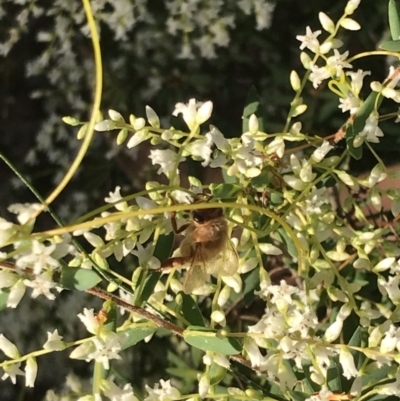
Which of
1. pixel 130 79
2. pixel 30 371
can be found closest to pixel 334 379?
pixel 30 371

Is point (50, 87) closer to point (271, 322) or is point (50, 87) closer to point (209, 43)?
point (209, 43)

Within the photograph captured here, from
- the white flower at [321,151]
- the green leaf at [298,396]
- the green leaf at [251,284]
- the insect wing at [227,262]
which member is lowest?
the green leaf at [251,284]

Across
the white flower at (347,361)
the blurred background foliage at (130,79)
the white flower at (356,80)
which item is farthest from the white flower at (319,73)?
the blurred background foliage at (130,79)

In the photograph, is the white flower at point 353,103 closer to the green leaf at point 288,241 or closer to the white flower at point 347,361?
the green leaf at point 288,241

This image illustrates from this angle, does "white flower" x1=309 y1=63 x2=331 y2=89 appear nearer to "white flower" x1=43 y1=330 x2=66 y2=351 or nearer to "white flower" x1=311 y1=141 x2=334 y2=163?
"white flower" x1=311 y1=141 x2=334 y2=163

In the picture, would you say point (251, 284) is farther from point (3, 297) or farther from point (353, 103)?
point (3, 297)

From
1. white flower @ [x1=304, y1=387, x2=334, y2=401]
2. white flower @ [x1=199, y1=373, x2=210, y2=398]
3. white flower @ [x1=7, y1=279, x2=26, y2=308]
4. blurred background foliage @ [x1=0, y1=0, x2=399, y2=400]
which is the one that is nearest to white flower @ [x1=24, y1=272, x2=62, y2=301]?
white flower @ [x1=7, y1=279, x2=26, y2=308]
